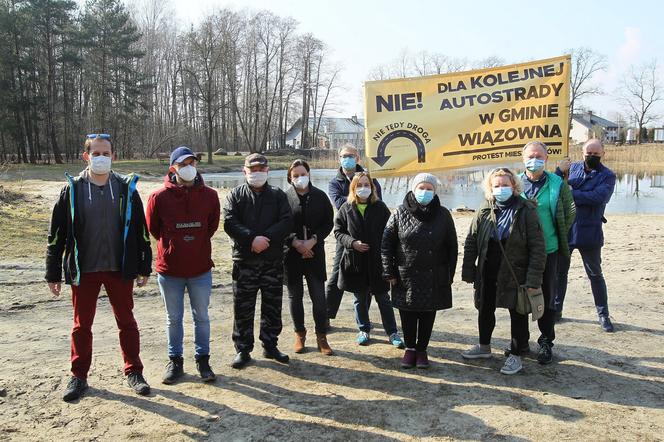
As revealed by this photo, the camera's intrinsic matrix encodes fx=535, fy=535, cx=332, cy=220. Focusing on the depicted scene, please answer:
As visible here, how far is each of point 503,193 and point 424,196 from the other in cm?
64

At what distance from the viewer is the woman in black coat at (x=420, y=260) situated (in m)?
4.44

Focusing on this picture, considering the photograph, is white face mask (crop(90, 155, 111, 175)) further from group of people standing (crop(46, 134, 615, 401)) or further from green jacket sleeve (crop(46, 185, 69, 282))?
green jacket sleeve (crop(46, 185, 69, 282))

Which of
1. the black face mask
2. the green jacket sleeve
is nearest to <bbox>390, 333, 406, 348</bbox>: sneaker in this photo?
the black face mask

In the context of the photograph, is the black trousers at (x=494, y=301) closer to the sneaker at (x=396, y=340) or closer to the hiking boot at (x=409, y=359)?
the hiking boot at (x=409, y=359)

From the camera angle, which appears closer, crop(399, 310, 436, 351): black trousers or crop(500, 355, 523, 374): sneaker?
crop(500, 355, 523, 374): sneaker

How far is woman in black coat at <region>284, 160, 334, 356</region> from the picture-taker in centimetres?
500

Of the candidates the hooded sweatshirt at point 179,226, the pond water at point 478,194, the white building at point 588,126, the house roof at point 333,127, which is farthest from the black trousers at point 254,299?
the white building at point 588,126

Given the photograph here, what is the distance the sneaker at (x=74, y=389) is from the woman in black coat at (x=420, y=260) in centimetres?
253

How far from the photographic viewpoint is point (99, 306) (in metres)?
6.44

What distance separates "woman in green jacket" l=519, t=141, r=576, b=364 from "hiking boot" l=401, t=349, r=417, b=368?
1.11 m

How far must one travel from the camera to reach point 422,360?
4582 mm

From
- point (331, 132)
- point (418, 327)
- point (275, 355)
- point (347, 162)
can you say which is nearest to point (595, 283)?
point (418, 327)

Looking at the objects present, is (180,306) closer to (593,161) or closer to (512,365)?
(512,365)

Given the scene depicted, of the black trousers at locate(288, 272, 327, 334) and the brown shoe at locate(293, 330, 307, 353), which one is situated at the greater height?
the black trousers at locate(288, 272, 327, 334)
